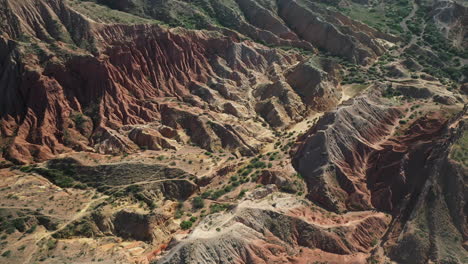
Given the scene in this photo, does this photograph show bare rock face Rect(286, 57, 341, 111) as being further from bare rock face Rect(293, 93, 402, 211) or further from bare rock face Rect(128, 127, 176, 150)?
bare rock face Rect(128, 127, 176, 150)

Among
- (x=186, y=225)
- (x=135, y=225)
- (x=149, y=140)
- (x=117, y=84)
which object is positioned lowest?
(x=135, y=225)

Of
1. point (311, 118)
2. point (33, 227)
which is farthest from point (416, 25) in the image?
point (33, 227)

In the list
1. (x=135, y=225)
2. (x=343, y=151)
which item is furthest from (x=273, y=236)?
(x=135, y=225)

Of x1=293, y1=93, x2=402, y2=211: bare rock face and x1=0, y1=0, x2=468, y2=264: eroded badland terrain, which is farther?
x1=293, y1=93, x2=402, y2=211: bare rock face

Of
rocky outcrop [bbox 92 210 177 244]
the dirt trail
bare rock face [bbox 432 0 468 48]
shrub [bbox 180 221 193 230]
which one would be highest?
bare rock face [bbox 432 0 468 48]

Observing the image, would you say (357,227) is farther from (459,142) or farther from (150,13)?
(150,13)

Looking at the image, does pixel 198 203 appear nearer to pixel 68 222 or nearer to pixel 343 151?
pixel 68 222

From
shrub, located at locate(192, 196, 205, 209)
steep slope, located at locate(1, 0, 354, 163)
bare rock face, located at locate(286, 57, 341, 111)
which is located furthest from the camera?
bare rock face, located at locate(286, 57, 341, 111)

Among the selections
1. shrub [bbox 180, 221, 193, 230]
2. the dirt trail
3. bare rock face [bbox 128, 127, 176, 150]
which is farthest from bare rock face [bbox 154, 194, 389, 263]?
bare rock face [bbox 128, 127, 176, 150]

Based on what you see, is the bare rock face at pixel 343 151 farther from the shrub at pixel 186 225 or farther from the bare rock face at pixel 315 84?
the shrub at pixel 186 225
